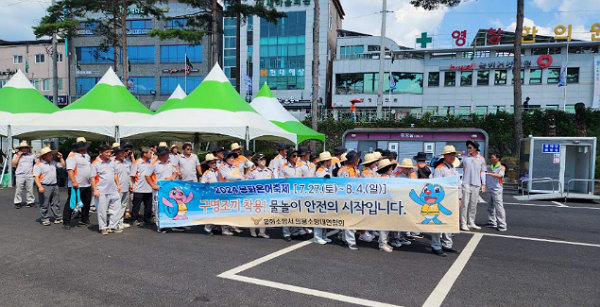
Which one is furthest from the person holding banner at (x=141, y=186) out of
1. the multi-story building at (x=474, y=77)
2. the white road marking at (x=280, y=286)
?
the multi-story building at (x=474, y=77)

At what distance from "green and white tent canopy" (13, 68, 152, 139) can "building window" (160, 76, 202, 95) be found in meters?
30.1

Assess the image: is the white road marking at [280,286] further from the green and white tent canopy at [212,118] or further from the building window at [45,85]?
the building window at [45,85]

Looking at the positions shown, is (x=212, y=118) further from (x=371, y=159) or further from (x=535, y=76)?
(x=535, y=76)

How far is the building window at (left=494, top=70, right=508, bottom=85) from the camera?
35.4 metres

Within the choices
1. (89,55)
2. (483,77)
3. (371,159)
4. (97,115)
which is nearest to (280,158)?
(371,159)

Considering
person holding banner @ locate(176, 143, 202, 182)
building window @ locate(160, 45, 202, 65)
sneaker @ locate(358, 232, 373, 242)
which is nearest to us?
sneaker @ locate(358, 232, 373, 242)

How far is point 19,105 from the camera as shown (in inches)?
595

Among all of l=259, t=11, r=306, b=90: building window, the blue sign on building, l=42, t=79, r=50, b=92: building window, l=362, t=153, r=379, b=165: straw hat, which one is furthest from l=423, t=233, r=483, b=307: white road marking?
l=42, t=79, r=50, b=92: building window

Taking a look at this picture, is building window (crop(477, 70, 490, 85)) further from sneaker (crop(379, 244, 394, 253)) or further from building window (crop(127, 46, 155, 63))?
building window (crop(127, 46, 155, 63))

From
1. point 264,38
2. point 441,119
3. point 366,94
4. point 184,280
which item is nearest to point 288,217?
point 184,280

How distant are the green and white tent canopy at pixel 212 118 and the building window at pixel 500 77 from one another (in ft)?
102

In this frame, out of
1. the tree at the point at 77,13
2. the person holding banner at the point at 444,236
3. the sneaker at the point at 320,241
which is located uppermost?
the tree at the point at 77,13

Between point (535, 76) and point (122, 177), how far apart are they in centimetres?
3857

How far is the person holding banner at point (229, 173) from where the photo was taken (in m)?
7.24
